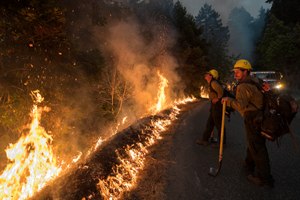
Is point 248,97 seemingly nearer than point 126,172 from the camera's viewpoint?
Yes

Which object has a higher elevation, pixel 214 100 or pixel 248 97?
pixel 248 97

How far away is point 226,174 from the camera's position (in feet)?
18.1

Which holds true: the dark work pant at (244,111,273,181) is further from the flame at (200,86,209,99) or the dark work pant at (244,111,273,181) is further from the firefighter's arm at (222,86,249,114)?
the flame at (200,86,209,99)

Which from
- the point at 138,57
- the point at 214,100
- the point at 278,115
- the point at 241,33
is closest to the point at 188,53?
the point at 138,57

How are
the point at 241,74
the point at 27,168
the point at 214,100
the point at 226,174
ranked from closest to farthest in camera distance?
1. the point at 241,74
2. the point at 226,174
3. the point at 27,168
4. the point at 214,100

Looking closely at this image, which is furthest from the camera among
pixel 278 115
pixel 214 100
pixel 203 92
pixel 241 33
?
pixel 241 33

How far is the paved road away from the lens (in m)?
4.62

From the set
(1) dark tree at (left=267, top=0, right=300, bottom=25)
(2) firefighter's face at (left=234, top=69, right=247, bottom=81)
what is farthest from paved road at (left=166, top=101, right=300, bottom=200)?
(1) dark tree at (left=267, top=0, right=300, bottom=25)

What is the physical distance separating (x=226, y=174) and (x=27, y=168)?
3.72m

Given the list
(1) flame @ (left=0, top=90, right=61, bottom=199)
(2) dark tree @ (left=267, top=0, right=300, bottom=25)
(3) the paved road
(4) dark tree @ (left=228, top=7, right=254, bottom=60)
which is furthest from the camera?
(4) dark tree @ (left=228, top=7, right=254, bottom=60)

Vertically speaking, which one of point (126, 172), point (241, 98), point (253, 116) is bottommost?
point (126, 172)

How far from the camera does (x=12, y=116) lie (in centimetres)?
746

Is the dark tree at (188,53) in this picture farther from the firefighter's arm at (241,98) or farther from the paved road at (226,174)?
the firefighter's arm at (241,98)

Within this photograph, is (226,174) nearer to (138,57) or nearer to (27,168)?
(27,168)
